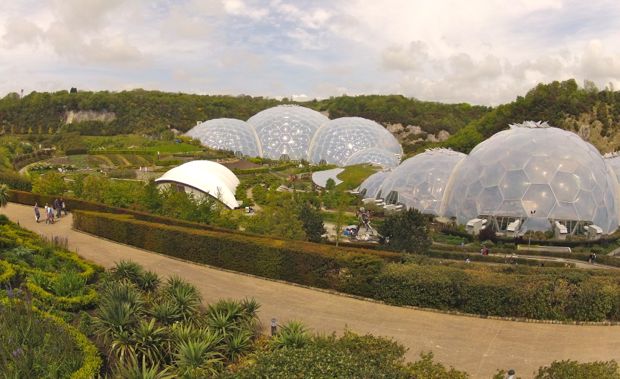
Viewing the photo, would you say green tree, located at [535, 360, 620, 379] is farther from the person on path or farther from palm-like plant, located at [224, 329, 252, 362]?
the person on path

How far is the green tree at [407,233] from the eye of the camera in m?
20.2

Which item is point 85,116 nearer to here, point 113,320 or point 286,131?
point 286,131

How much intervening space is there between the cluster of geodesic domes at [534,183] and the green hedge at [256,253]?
52.9 feet

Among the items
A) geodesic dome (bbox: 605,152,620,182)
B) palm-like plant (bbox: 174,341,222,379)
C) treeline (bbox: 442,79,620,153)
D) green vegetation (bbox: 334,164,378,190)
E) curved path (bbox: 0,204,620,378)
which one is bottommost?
curved path (bbox: 0,204,620,378)

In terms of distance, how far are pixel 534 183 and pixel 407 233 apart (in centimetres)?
1384

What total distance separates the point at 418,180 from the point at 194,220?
19015mm

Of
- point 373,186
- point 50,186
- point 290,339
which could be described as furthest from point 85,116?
point 290,339

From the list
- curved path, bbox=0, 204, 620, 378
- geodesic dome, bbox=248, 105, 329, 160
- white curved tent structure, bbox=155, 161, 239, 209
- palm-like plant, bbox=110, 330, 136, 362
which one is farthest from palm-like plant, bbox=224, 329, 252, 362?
geodesic dome, bbox=248, 105, 329, 160

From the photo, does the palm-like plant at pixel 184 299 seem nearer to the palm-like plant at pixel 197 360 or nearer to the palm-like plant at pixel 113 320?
the palm-like plant at pixel 113 320

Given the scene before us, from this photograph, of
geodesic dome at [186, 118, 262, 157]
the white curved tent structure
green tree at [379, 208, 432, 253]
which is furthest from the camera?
geodesic dome at [186, 118, 262, 157]

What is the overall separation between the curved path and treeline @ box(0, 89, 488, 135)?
87709 mm

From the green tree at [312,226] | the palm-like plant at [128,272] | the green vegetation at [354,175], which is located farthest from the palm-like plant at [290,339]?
the green vegetation at [354,175]

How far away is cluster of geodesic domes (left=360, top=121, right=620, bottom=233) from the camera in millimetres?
29469

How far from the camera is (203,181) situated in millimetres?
37125
